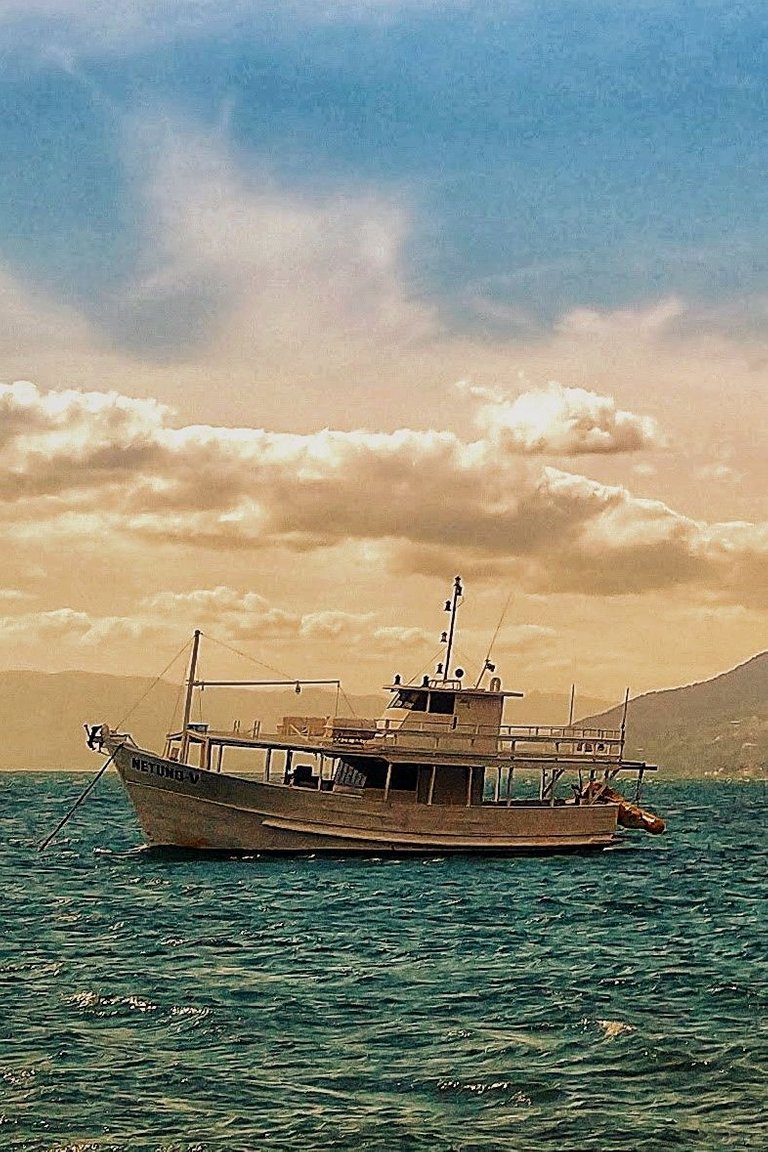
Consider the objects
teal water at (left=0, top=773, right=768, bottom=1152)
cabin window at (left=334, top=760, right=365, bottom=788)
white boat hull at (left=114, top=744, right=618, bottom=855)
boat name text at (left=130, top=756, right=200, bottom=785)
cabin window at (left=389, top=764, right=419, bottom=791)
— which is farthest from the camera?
cabin window at (left=334, top=760, right=365, bottom=788)

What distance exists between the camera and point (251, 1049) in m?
24.0

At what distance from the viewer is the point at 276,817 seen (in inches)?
2053

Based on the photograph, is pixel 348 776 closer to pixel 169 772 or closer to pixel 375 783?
pixel 375 783

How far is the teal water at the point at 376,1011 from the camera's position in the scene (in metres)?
20.0

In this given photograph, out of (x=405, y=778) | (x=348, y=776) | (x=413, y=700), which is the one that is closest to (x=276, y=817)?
(x=348, y=776)

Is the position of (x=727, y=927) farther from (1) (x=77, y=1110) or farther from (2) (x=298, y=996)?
(1) (x=77, y=1110)

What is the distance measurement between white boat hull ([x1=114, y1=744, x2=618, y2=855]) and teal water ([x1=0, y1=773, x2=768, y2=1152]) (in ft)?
6.37

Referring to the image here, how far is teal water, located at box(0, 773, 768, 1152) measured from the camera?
20.0 meters

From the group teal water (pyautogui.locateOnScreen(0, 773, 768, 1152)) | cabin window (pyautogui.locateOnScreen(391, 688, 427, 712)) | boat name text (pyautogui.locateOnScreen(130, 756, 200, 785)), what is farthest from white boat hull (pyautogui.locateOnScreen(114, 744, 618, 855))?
cabin window (pyautogui.locateOnScreen(391, 688, 427, 712))

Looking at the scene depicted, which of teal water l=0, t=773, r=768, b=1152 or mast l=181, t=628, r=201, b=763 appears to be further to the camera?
mast l=181, t=628, r=201, b=763

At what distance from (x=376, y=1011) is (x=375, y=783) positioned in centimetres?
2769

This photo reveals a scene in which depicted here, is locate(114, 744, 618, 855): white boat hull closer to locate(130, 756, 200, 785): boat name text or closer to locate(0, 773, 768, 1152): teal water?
locate(130, 756, 200, 785): boat name text

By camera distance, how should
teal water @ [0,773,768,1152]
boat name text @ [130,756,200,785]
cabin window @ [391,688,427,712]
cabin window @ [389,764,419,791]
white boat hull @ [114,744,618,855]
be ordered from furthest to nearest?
cabin window @ [391,688,427,712]
cabin window @ [389,764,419,791]
white boat hull @ [114,744,618,855]
boat name text @ [130,756,200,785]
teal water @ [0,773,768,1152]

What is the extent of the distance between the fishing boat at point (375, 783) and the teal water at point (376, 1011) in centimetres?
236
